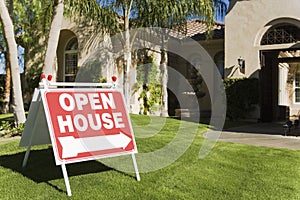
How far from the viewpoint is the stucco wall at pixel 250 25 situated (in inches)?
619

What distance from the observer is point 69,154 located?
504 centimetres

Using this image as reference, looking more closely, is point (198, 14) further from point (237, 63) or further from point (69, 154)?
point (69, 154)

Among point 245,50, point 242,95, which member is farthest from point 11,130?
point 245,50

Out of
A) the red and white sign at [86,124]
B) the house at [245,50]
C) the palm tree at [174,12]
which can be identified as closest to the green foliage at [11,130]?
the red and white sign at [86,124]

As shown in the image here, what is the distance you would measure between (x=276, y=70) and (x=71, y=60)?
490 inches

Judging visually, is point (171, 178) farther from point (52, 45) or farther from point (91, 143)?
point (52, 45)

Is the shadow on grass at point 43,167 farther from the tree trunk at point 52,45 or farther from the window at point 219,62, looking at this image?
the window at point 219,62

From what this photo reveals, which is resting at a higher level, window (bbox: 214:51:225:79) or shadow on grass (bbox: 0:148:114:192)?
window (bbox: 214:51:225:79)

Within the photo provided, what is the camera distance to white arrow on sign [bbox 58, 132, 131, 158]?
200 inches

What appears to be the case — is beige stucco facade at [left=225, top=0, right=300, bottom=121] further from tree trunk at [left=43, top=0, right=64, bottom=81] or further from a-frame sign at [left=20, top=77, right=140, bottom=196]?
a-frame sign at [left=20, top=77, right=140, bottom=196]

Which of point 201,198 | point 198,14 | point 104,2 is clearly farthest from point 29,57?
point 201,198

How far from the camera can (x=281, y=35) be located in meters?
16.0

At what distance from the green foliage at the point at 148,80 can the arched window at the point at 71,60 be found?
448 cm

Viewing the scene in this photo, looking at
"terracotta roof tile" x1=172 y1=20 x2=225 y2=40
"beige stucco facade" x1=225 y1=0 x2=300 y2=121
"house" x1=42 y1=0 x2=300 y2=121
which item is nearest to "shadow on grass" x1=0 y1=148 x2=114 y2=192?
"house" x1=42 y1=0 x2=300 y2=121
